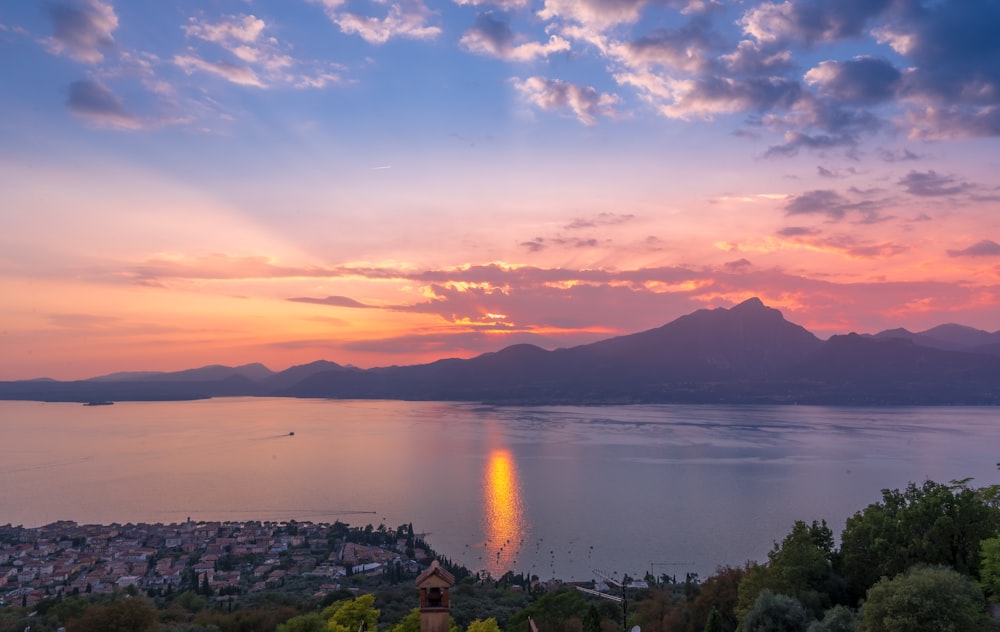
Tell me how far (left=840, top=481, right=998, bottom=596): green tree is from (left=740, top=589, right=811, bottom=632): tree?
299 centimetres

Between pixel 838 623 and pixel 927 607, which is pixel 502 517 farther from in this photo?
pixel 927 607

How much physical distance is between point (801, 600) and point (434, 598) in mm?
15188

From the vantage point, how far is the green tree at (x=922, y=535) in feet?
59.9

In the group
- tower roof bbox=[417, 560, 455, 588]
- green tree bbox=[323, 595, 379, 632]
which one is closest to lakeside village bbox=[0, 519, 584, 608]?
green tree bbox=[323, 595, 379, 632]

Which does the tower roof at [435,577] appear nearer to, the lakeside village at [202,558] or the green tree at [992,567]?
the green tree at [992,567]

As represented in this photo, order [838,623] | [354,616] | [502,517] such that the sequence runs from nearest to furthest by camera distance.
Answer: [838,623]
[354,616]
[502,517]

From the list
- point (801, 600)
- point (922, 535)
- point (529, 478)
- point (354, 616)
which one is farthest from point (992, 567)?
point (529, 478)

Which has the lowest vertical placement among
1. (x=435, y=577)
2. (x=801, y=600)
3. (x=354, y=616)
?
Result: (x=354, y=616)

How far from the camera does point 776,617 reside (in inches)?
646

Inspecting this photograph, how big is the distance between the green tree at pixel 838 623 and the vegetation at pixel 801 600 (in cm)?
3

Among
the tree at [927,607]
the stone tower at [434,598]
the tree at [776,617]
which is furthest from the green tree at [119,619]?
the tree at [927,607]

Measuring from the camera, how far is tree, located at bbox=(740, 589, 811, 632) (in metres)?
16.3

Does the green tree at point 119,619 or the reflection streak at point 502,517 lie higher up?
the green tree at point 119,619

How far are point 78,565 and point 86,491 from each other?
36513mm
